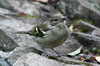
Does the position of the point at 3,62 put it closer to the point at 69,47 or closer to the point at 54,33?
the point at 54,33

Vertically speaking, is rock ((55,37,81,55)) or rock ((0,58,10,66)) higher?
rock ((0,58,10,66))

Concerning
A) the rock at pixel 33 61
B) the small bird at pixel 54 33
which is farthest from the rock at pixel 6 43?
the rock at pixel 33 61

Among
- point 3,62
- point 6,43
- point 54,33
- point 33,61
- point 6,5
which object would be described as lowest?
point 6,5

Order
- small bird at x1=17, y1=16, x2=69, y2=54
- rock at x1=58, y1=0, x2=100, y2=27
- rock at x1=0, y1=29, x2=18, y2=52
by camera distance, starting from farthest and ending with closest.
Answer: rock at x1=58, y1=0, x2=100, y2=27 < rock at x1=0, y1=29, x2=18, y2=52 < small bird at x1=17, y1=16, x2=69, y2=54

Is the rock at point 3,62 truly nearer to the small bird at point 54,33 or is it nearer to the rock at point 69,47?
the small bird at point 54,33

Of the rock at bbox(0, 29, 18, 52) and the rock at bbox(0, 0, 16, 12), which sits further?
the rock at bbox(0, 0, 16, 12)

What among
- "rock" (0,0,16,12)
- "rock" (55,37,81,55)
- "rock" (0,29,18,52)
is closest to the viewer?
"rock" (0,29,18,52)

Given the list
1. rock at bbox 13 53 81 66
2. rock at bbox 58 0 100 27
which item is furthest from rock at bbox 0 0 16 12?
rock at bbox 13 53 81 66

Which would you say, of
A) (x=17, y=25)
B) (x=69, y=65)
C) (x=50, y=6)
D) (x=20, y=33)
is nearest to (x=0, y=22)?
(x=17, y=25)

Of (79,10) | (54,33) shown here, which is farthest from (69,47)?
(79,10)

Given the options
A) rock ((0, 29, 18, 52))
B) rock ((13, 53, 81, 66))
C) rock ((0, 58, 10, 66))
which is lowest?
rock ((0, 29, 18, 52))

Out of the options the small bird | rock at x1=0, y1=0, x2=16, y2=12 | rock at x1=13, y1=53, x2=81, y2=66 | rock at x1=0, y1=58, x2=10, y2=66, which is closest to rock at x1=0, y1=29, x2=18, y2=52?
the small bird

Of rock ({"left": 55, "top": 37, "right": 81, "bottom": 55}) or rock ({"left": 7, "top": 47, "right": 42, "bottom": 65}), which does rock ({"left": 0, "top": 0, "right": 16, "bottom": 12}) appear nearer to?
rock ({"left": 55, "top": 37, "right": 81, "bottom": 55})
